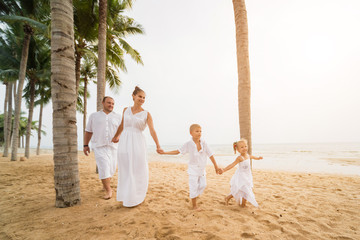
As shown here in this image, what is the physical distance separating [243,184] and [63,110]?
11.8 feet

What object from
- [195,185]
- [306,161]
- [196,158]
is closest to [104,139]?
[196,158]

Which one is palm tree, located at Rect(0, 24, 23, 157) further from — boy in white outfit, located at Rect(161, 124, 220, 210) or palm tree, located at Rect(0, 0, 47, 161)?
boy in white outfit, located at Rect(161, 124, 220, 210)

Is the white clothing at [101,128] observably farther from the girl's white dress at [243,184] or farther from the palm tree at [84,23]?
the palm tree at [84,23]

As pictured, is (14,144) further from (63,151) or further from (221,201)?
(221,201)

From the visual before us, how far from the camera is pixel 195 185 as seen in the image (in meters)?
3.10

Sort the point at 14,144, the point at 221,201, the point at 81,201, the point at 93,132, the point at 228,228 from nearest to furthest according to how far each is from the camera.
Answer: the point at 228,228, the point at 81,201, the point at 221,201, the point at 93,132, the point at 14,144

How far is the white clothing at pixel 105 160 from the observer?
3.62m

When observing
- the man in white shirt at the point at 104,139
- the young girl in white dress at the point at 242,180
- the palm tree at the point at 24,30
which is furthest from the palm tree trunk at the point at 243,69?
the palm tree at the point at 24,30

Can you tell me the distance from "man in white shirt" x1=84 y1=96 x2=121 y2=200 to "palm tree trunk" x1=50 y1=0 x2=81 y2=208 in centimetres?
58

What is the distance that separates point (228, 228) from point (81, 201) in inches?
111

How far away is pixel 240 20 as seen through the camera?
16.9ft

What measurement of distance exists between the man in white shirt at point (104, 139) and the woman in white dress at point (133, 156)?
72cm

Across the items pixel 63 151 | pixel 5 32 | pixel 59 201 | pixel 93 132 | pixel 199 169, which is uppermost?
pixel 5 32

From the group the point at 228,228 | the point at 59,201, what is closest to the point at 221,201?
the point at 228,228
